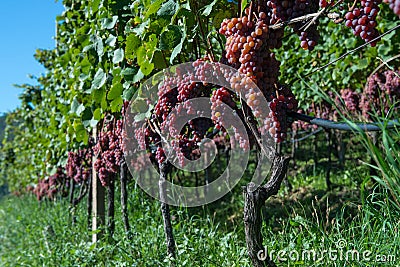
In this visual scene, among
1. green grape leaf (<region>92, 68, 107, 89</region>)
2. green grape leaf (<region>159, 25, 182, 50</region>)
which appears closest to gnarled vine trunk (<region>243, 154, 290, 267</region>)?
green grape leaf (<region>159, 25, 182, 50</region>)

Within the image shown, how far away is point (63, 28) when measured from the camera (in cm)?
486

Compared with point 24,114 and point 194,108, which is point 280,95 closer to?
point 194,108

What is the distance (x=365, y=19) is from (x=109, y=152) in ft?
6.96

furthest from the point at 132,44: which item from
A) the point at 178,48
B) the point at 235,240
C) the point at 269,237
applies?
the point at 269,237

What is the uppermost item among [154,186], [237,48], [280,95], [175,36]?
[175,36]

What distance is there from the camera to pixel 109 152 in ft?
9.98

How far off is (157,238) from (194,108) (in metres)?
1.40

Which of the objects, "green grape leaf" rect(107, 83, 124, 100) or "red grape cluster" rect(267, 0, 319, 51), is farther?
"green grape leaf" rect(107, 83, 124, 100)

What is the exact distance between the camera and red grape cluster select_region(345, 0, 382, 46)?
→ 123cm

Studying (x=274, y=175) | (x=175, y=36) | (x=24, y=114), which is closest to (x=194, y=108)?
(x=175, y=36)

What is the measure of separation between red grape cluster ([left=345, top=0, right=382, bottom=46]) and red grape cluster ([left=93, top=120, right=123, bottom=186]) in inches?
68.9

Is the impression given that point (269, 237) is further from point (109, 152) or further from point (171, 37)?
point (171, 37)

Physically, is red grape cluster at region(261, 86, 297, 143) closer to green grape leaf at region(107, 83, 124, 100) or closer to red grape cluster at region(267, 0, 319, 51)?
red grape cluster at region(267, 0, 319, 51)

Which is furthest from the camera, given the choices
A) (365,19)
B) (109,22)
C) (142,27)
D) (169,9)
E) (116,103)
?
(109,22)
